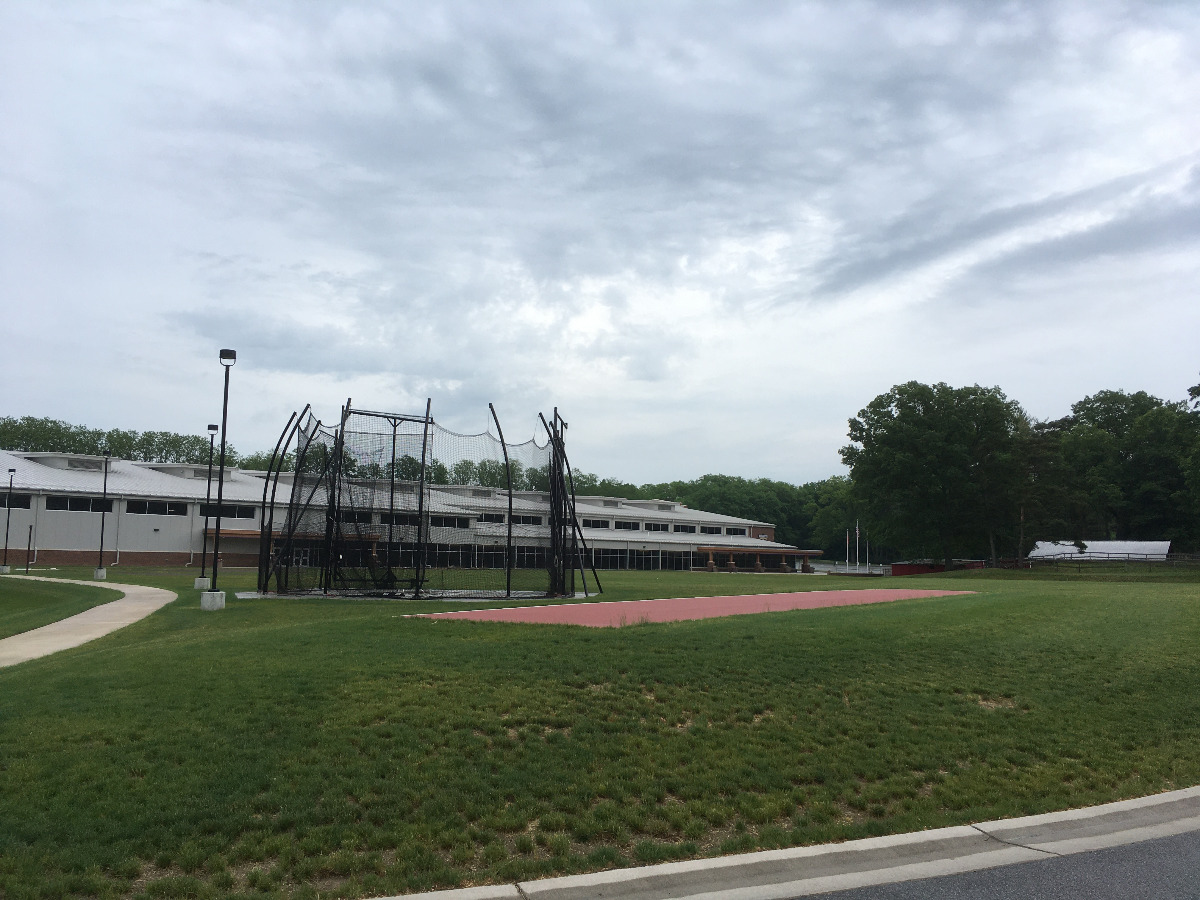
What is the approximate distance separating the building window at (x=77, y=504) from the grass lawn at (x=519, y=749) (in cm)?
5111

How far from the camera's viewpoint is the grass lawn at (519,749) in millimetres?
6348

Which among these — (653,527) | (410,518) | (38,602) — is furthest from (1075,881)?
(653,527)

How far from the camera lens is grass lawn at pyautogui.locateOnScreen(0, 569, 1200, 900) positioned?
6348mm

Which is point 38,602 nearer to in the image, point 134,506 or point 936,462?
point 134,506

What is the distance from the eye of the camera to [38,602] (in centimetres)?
2747

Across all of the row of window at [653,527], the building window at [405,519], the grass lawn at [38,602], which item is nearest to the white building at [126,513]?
the row of window at [653,527]

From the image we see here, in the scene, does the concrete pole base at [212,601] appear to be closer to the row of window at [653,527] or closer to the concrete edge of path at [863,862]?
the concrete edge of path at [863,862]

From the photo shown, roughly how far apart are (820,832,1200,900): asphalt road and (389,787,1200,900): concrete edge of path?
0.43ft

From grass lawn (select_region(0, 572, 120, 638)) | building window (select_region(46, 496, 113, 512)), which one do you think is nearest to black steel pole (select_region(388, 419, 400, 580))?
grass lawn (select_region(0, 572, 120, 638))

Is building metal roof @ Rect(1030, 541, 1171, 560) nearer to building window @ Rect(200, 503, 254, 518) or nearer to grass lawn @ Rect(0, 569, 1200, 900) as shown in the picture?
building window @ Rect(200, 503, 254, 518)

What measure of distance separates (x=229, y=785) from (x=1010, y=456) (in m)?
69.1

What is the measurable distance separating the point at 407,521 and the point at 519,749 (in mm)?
19231

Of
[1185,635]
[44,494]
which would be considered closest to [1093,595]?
[1185,635]

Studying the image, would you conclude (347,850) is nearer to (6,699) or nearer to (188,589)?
(6,699)
